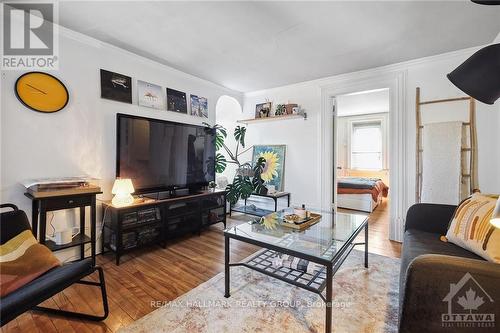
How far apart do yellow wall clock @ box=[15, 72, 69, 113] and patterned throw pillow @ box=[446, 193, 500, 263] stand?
3.49m

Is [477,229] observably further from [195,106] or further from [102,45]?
[102,45]

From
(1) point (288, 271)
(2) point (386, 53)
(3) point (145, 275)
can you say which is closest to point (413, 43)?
(2) point (386, 53)

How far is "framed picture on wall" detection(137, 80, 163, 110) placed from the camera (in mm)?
2924

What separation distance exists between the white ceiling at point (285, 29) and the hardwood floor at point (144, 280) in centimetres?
228

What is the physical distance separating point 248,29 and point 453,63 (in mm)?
2406

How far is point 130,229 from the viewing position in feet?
8.00

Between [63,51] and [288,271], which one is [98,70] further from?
[288,271]

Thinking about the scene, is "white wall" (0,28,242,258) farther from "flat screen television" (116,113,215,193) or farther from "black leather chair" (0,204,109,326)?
"black leather chair" (0,204,109,326)

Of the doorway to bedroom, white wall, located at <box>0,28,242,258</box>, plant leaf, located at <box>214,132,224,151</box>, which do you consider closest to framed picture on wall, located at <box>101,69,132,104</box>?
white wall, located at <box>0,28,242,258</box>

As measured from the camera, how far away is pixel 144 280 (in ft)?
6.79

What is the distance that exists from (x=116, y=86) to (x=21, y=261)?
194 cm

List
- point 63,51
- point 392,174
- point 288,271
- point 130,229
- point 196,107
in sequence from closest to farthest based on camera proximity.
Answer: point 288,271 < point 63,51 < point 130,229 < point 392,174 < point 196,107

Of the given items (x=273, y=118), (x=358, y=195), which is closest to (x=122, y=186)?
(x=273, y=118)

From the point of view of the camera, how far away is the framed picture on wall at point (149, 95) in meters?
2.92
